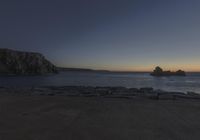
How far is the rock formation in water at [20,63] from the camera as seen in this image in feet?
386

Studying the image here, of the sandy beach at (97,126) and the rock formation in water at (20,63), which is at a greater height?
the rock formation in water at (20,63)

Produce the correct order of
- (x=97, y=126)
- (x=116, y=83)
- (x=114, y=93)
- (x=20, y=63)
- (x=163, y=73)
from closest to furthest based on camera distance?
1. (x=97, y=126)
2. (x=114, y=93)
3. (x=116, y=83)
4. (x=163, y=73)
5. (x=20, y=63)

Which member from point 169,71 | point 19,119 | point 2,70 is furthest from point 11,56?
point 19,119

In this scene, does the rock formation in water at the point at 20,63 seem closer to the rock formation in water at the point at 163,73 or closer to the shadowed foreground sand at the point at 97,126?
the rock formation in water at the point at 163,73

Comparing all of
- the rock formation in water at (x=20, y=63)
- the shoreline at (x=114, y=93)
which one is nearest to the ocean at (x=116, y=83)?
the shoreline at (x=114, y=93)

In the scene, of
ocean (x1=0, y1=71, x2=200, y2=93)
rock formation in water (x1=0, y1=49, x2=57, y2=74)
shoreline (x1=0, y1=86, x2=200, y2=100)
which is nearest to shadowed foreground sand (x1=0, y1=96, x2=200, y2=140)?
shoreline (x1=0, y1=86, x2=200, y2=100)

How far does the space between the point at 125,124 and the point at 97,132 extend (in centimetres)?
122

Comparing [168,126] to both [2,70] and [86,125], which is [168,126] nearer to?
[86,125]

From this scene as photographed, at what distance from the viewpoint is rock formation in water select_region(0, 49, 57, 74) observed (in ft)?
386

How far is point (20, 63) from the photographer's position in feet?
399

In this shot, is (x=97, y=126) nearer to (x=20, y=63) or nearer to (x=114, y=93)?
(x=114, y=93)

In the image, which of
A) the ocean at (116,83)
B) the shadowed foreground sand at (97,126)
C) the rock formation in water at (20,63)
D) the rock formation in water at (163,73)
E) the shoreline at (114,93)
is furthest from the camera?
the rock formation in water at (20,63)

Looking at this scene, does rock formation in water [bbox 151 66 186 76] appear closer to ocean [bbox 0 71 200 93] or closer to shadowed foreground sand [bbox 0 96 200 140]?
ocean [bbox 0 71 200 93]

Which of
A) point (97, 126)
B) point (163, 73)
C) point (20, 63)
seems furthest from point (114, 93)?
point (20, 63)
